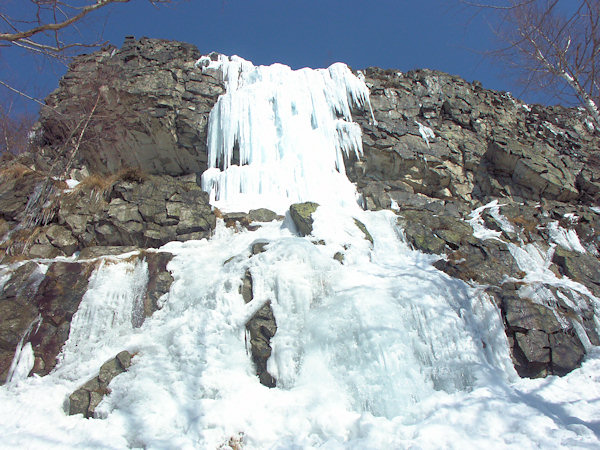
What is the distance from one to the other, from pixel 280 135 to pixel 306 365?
7893 mm

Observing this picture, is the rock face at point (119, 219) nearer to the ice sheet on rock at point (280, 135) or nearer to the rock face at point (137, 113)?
the ice sheet on rock at point (280, 135)

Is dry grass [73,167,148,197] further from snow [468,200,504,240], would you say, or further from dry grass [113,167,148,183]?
snow [468,200,504,240]

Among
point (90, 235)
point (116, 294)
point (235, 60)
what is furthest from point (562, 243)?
point (235, 60)

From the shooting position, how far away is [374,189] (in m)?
10.2

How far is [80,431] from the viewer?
147 inches

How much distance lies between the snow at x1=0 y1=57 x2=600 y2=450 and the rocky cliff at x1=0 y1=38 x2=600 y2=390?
13.8 inches

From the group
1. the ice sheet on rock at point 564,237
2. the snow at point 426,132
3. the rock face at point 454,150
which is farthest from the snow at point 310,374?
the snow at point 426,132

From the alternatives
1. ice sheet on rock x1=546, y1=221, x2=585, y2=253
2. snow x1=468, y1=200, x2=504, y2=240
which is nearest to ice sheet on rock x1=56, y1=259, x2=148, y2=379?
snow x1=468, y1=200, x2=504, y2=240

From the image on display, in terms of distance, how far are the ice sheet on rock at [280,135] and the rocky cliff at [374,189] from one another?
0.61 m

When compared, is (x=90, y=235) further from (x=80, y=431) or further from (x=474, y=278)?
(x=474, y=278)

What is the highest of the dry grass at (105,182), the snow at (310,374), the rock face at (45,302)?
the dry grass at (105,182)

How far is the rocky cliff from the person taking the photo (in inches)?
215

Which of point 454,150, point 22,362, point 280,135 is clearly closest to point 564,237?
point 454,150

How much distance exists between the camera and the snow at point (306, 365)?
11.7 ft
